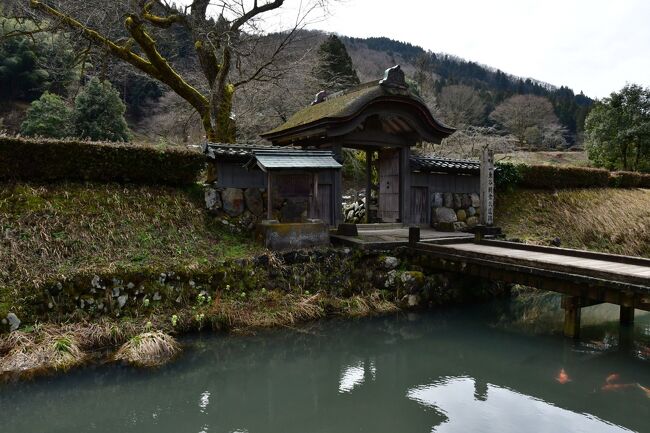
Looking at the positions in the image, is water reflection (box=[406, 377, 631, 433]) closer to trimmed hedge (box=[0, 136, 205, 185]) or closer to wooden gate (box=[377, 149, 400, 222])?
trimmed hedge (box=[0, 136, 205, 185])

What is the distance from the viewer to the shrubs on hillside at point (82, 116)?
20812 mm

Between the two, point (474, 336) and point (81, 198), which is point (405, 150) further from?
point (81, 198)

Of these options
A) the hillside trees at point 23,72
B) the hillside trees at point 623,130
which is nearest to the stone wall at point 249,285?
the hillside trees at point 623,130

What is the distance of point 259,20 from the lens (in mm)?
14172

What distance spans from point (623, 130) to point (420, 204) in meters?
16.3

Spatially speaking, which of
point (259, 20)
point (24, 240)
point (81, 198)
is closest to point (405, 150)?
point (259, 20)

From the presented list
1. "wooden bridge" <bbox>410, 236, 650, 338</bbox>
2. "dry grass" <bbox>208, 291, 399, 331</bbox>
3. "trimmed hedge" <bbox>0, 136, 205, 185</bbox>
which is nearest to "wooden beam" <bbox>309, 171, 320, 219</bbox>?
"dry grass" <bbox>208, 291, 399, 331</bbox>

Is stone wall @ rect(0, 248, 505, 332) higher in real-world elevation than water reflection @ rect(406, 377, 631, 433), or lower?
higher

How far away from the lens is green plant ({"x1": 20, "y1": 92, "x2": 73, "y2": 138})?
20.5m

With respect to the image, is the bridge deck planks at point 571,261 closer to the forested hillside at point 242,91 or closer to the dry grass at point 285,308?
the dry grass at point 285,308

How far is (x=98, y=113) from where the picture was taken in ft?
72.7

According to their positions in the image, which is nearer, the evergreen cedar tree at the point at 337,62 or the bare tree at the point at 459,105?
the evergreen cedar tree at the point at 337,62

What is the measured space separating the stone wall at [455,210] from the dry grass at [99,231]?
6.70 m

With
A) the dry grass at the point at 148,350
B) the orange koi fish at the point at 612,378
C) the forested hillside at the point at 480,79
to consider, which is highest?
the forested hillside at the point at 480,79
